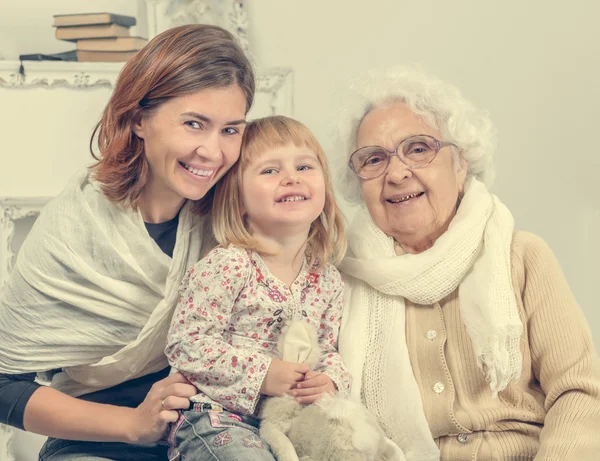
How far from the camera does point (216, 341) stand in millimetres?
1800

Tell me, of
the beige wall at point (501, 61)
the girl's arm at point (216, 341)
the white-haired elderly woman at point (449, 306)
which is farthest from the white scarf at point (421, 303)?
the beige wall at point (501, 61)

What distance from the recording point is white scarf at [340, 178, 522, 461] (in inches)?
75.3

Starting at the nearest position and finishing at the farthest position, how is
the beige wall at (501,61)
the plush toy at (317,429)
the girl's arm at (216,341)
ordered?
the plush toy at (317,429)
the girl's arm at (216,341)
the beige wall at (501,61)

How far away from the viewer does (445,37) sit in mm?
3484

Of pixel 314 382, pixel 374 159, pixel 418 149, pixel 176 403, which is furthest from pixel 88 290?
pixel 418 149

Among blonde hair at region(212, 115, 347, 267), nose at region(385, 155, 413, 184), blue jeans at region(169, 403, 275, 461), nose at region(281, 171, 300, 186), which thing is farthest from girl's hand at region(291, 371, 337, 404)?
nose at region(385, 155, 413, 184)

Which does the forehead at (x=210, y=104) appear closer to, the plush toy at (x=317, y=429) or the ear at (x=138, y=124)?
the ear at (x=138, y=124)

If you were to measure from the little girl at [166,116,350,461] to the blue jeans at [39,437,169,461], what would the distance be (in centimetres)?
21

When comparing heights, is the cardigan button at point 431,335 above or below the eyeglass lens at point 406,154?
below

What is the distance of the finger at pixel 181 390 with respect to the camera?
1.81 metres

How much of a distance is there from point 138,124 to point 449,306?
0.90 m

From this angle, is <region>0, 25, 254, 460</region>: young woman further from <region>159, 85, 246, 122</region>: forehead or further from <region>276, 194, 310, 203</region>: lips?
<region>276, 194, 310, 203</region>: lips

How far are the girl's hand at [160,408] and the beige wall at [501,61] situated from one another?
5.97 feet

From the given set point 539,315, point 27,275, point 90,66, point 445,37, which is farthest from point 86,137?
point 539,315
